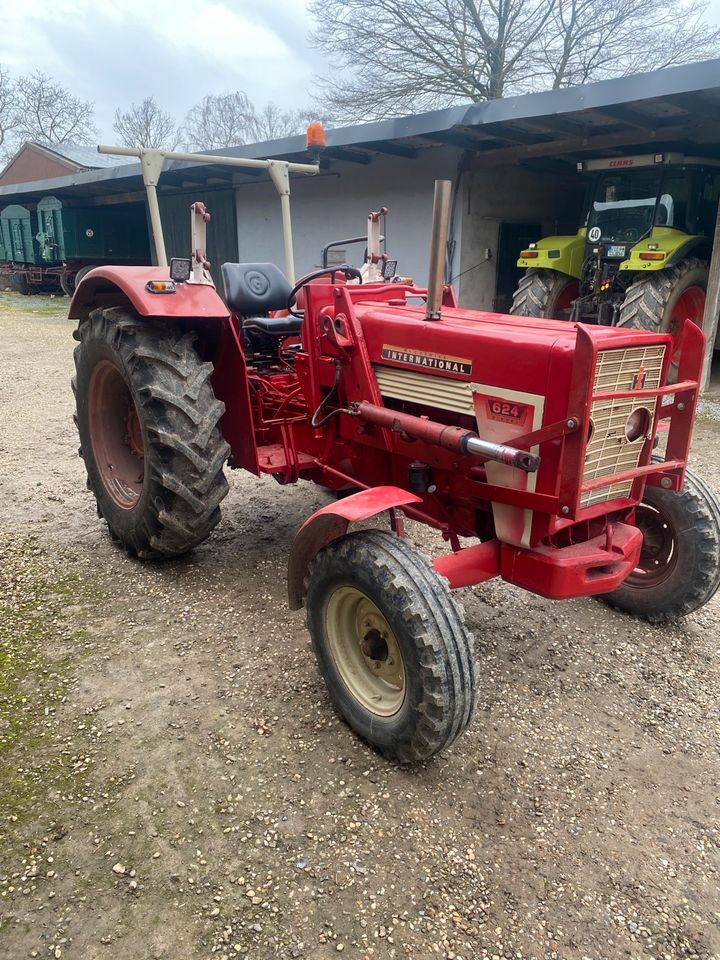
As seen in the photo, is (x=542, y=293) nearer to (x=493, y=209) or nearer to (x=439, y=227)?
(x=493, y=209)

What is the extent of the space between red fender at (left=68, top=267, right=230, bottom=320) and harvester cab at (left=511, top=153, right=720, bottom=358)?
5.95 m

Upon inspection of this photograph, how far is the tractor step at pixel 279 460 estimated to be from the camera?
3.41 metres

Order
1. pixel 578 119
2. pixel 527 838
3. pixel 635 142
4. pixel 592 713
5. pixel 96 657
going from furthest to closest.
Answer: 1. pixel 635 142
2. pixel 578 119
3. pixel 96 657
4. pixel 592 713
5. pixel 527 838

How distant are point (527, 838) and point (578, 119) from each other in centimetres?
831

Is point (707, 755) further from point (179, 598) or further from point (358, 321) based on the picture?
point (179, 598)

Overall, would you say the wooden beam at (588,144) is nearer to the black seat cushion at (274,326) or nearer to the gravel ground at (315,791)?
the black seat cushion at (274,326)

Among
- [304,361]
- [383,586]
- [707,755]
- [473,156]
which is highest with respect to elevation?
[473,156]

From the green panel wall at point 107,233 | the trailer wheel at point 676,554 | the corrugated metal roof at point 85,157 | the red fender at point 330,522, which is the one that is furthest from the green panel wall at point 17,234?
the trailer wheel at point 676,554

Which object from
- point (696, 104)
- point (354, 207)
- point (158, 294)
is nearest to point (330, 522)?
point (158, 294)

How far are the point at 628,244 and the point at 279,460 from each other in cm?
692

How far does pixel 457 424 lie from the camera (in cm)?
264

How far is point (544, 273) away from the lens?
887 cm

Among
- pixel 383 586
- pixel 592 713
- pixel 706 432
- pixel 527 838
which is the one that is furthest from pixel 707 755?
pixel 706 432

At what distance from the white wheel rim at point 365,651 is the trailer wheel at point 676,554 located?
1.42 m
